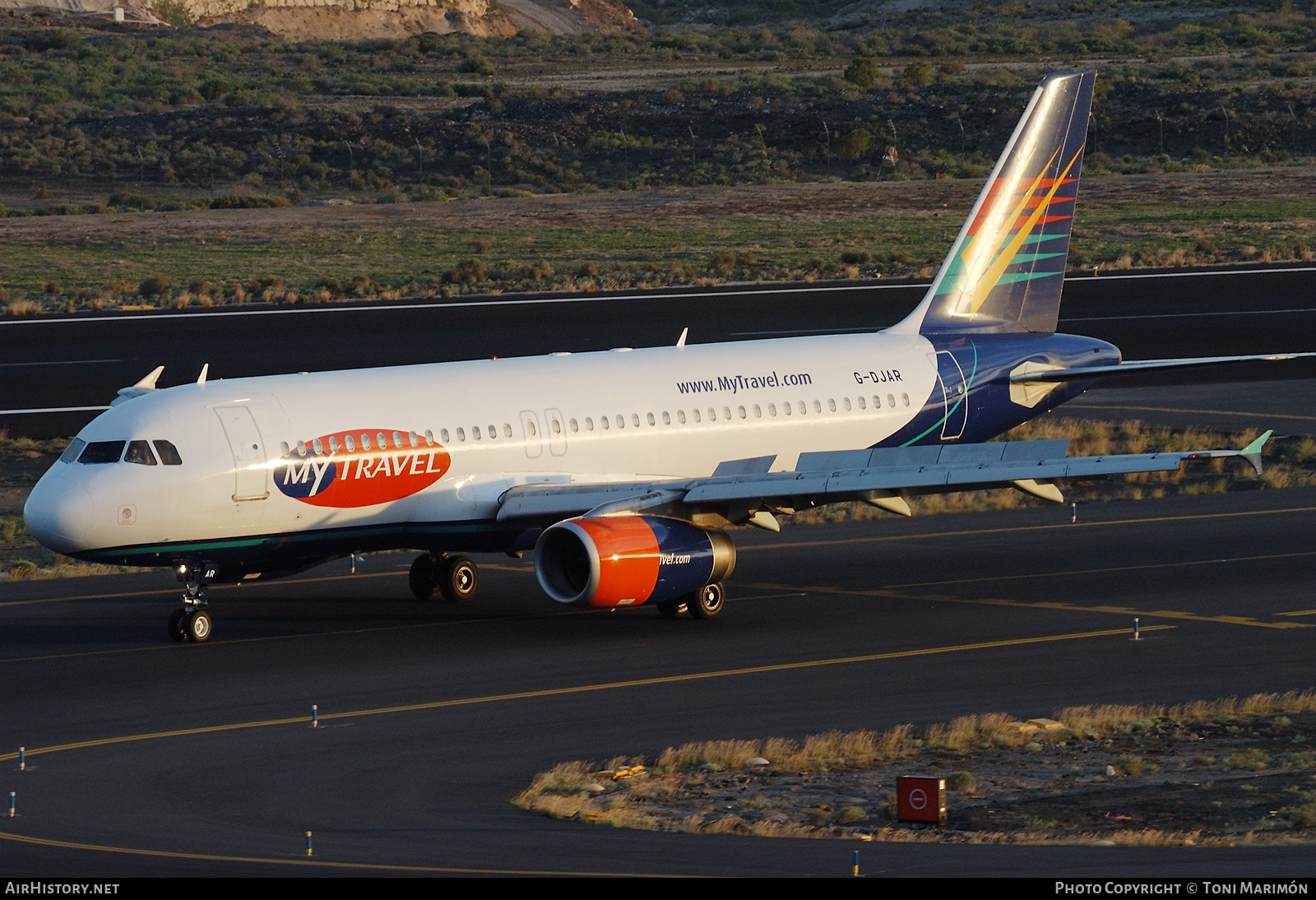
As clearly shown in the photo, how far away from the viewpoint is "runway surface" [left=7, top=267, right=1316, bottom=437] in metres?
59.3

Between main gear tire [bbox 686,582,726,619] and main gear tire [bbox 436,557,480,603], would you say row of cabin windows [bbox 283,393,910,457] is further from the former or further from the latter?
main gear tire [bbox 686,582,726,619]

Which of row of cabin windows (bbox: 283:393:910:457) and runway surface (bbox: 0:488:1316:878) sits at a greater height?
row of cabin windows (bbox: 283:393:910:457)

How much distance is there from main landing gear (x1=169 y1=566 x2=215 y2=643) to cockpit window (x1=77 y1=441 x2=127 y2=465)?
6.30ft

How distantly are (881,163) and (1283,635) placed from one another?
9251cm

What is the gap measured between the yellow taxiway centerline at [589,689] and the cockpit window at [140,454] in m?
5.89

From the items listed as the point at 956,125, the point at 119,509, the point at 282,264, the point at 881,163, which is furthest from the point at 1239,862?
the point at 956,125

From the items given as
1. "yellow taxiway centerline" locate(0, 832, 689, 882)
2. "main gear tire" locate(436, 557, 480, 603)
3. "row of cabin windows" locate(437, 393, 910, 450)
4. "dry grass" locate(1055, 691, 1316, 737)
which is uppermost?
"row of cabin windows" locate(437, 393, 910, 450)

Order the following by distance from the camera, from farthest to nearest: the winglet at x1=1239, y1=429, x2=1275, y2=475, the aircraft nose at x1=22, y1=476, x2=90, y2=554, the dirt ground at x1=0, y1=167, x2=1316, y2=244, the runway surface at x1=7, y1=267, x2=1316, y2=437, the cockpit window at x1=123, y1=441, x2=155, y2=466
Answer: the dirt ground at x1=0, y1=167, x2=1316, y2=244 → the runway surface at x1=7, y1=267, x2=1316, y2=437 → the cockpit window at x1=123, y1=441, x2=155, y2=466 → the aircraft nose at x1=22, y1=476, x2=90, y2=554 → the winglet at x1=1239, y1=429, x2=1275, y2=475

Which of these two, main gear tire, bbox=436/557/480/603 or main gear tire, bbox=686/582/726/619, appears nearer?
main gear tire, bbox=686/582/726/619

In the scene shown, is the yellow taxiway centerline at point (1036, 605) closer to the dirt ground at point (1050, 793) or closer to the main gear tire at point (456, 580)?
the main gear tire at point (456, 580)

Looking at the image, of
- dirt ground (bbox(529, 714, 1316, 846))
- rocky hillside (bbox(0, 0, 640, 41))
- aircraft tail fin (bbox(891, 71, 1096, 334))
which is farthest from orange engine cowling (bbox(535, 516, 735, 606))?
rocky hillside (bbox(0, 0, 640, 41))

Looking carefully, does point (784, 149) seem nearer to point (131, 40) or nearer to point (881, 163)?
point (881, 163)

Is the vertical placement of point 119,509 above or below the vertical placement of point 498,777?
above

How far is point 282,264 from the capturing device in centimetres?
8744
